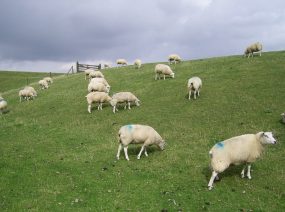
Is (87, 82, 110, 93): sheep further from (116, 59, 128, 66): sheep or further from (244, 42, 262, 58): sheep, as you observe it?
(116, 59, 128, 66): sheep

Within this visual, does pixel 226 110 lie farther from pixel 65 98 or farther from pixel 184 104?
pixel 65 98

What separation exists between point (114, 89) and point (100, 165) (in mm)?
23488

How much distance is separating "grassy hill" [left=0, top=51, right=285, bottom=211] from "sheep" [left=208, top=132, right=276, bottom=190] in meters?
0.91

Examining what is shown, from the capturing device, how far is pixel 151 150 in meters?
22.7

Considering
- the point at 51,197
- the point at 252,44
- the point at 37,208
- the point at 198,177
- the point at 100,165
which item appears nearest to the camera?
the point at 37,208

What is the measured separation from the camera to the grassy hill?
1584 cm

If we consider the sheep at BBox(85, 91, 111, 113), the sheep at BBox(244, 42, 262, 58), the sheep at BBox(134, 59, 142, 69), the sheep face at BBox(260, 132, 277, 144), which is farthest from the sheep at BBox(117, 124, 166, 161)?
the sheep at BBox(134, 59, 142, 69)

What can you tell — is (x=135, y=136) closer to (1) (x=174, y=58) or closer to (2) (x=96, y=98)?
(2) (x=96, y=98)

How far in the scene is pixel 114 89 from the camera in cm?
4300

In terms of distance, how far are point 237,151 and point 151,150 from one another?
22.1 feet

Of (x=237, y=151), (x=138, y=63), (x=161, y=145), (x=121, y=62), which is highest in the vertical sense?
(x=121, y=62)

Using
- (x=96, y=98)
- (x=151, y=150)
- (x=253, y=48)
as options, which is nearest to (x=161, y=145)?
(x=151, y=150)

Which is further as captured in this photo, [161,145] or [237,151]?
[161,145]

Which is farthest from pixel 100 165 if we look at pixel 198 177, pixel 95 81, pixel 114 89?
pixel 114 89
